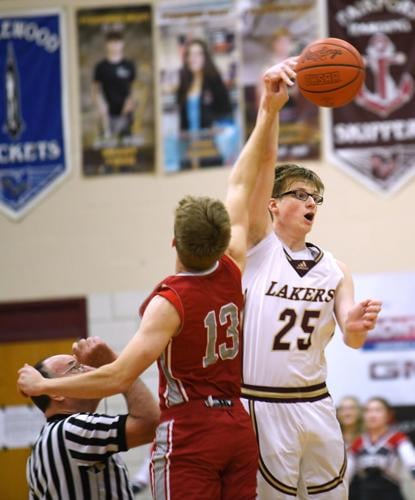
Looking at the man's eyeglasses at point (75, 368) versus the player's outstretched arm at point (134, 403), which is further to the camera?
the man's eyeglasses at point (75, 368)

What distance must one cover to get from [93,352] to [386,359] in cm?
744

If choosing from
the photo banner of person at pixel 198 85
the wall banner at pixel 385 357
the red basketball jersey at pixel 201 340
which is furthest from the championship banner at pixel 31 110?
the red basketball jersey at pixel 201 340

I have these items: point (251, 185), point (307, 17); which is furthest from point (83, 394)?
point (307, 17)

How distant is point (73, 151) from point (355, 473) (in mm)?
5205

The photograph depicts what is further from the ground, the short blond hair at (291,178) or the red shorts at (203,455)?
the short blond hair at (291,178)

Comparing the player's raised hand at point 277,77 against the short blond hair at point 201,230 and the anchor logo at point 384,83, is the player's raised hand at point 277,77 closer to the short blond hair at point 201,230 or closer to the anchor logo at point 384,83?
the short blond hair at point 201,230

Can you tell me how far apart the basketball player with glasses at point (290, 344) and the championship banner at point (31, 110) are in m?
7.45

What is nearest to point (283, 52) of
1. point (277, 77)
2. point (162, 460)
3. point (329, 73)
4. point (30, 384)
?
point (329, 73)

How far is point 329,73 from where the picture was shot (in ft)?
17.3

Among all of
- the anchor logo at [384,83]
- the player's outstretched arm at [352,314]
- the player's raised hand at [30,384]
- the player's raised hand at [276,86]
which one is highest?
the anchor logo at [384,83]

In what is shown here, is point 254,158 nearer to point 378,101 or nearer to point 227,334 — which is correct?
point 227,334

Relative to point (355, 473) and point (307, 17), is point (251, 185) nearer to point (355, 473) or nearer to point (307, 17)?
point (355, 473)

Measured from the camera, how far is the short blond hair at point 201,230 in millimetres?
3947

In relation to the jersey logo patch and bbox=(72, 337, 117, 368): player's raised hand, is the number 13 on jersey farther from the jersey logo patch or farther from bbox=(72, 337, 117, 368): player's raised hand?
the jersey logo patch
